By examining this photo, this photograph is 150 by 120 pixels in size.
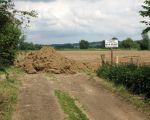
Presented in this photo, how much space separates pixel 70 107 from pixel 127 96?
4.41 metres

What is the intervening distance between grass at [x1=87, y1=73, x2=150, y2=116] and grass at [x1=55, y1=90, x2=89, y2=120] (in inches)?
98.2

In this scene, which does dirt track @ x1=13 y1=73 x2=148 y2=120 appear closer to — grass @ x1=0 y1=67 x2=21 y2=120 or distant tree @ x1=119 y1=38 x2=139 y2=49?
grass @ x1=0 y1=67 x2=21 y2=120

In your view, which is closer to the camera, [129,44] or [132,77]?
[132,77]

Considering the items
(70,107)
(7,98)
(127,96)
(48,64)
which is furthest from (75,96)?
(48,64)

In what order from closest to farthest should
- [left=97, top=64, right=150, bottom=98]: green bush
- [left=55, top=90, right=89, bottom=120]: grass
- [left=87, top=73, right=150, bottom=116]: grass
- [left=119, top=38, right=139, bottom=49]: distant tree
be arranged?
1. [left=55, top=90, right=89, bottom=120]: grass
2. [left=87, top=73, right=150, bottom=116]: grass
3. [left=97, top=64, right=150, bottom=98]: green bush
4. [left=119, top=38, right=139, bottom=49]: distant tree

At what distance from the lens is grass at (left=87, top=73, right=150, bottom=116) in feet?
65.5

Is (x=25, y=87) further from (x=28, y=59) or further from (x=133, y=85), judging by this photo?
(x=28, y=59)

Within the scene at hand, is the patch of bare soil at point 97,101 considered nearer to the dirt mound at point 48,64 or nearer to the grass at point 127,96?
the grass at point 127,96

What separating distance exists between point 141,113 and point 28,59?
23.5 m

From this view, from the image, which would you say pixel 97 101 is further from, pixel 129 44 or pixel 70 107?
pixel 129 44

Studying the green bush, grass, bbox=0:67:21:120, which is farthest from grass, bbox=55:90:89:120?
the green bush

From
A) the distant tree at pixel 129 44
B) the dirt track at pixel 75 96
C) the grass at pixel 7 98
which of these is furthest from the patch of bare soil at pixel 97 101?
the distant tree at pixel 129 44

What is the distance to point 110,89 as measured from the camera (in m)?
25.9

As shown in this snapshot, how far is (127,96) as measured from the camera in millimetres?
23094
